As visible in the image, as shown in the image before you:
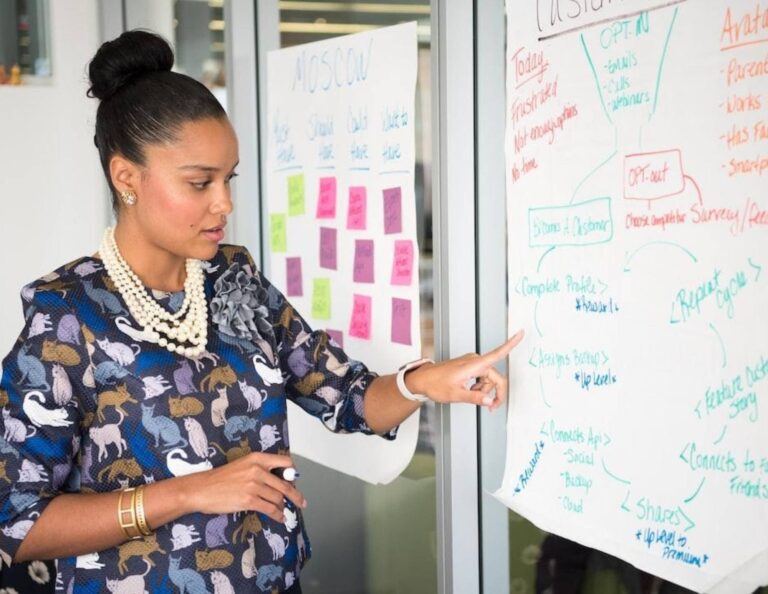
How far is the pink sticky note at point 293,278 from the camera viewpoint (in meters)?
2.55

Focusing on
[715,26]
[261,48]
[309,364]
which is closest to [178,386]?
[309,364]

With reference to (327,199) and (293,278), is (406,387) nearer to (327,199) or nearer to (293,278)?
(327,199)

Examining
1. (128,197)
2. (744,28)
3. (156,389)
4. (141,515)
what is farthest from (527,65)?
(141,515)

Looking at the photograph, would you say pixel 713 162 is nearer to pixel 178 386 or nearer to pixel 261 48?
pixel 178 386

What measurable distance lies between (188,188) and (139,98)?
0.60ft

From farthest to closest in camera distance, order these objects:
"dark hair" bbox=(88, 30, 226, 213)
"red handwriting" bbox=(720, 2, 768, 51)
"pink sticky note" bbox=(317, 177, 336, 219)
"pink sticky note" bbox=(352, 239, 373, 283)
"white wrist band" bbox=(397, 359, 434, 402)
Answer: "pink sticky note" bbox=(317, 177, 336, 219) → "pink sticky note" bbox=(352, 239, 373, 283) → "white wrist band" bbox=(397, 359, 434, 402) → "dark hair" bbox=(88, 30, 226, 213) → "red handwriting" bbox=(720, 2, 768, 51)

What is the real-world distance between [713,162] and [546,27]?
0.43 m

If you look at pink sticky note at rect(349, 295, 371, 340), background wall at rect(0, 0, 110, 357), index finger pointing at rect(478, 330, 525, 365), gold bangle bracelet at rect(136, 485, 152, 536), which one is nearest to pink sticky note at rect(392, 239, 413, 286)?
pink sticky note at rect(349, 295, 371, 340)

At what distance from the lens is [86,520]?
1.59 meters

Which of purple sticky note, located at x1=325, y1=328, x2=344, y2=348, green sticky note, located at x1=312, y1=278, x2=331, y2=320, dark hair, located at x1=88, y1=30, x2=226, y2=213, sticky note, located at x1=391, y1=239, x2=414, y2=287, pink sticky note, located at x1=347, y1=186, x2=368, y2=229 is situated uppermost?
dark hair, located at x1=88, y1=30, x2=226, y2=213

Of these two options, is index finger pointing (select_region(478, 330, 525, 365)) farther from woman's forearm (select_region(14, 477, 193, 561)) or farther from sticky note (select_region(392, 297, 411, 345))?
woman's forearm (select_region(14, 477, 193, 561))

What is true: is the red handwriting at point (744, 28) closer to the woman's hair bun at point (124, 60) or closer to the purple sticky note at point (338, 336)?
the woman's hair bun at point (124, 60)

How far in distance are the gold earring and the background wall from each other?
6.13 ft

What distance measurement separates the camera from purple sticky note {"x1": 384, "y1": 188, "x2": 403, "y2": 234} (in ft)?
6.97
